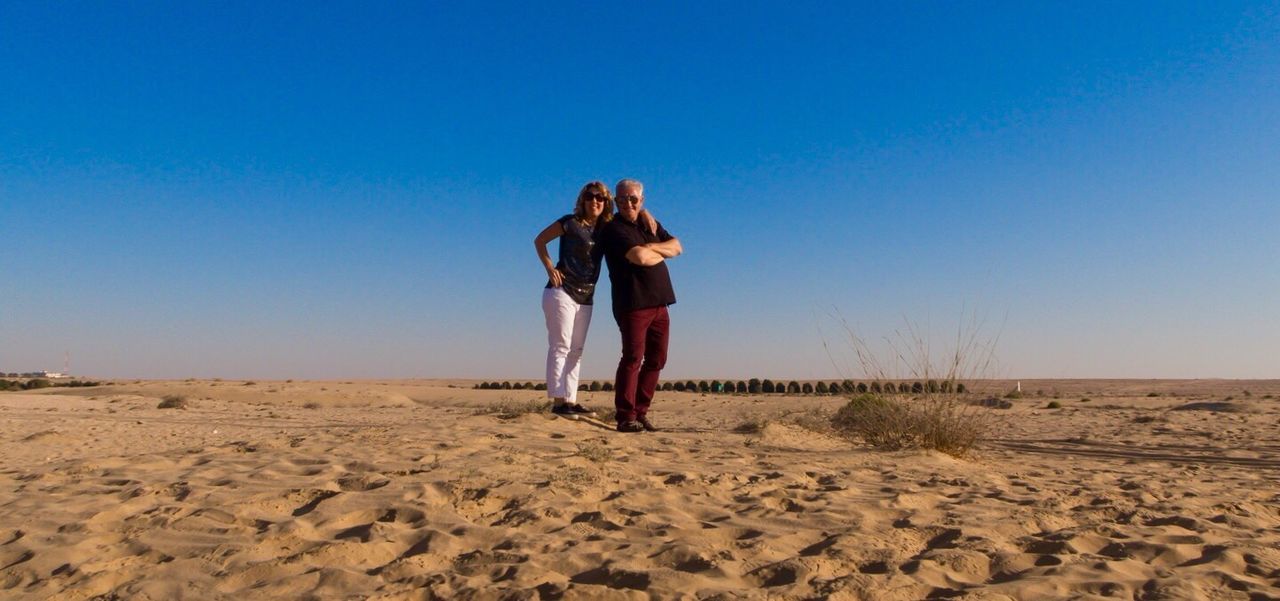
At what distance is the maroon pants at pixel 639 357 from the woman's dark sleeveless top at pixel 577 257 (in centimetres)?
44

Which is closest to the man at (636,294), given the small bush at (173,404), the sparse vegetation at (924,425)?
the sparse vegetation at (924,425)

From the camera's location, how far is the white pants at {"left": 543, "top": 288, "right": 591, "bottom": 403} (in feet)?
19.3

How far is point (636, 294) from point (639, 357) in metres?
0.47

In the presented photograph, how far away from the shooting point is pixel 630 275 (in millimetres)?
5578

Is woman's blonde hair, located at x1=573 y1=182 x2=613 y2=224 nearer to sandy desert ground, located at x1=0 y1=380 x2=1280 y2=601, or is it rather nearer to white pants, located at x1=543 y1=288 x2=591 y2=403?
white pants, located at x1=543 y1=288 x2=591 y2=403

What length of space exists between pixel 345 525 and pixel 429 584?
879 millimetres

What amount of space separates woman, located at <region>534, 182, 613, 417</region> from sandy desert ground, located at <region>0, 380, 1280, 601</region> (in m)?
0.73

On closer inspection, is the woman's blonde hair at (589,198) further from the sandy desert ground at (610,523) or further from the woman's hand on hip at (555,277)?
the sandy desert ground at (610,523)

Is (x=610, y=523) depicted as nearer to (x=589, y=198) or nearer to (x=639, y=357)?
(x=639, y=357)

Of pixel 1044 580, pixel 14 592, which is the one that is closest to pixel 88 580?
pixel 14 592

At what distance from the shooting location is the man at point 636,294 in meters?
5.54

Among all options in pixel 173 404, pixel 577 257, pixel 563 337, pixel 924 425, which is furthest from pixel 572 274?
pixel 173 404

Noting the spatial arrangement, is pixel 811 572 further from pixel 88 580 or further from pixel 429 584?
pixel 88 580

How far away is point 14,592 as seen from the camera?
2.42 metres
